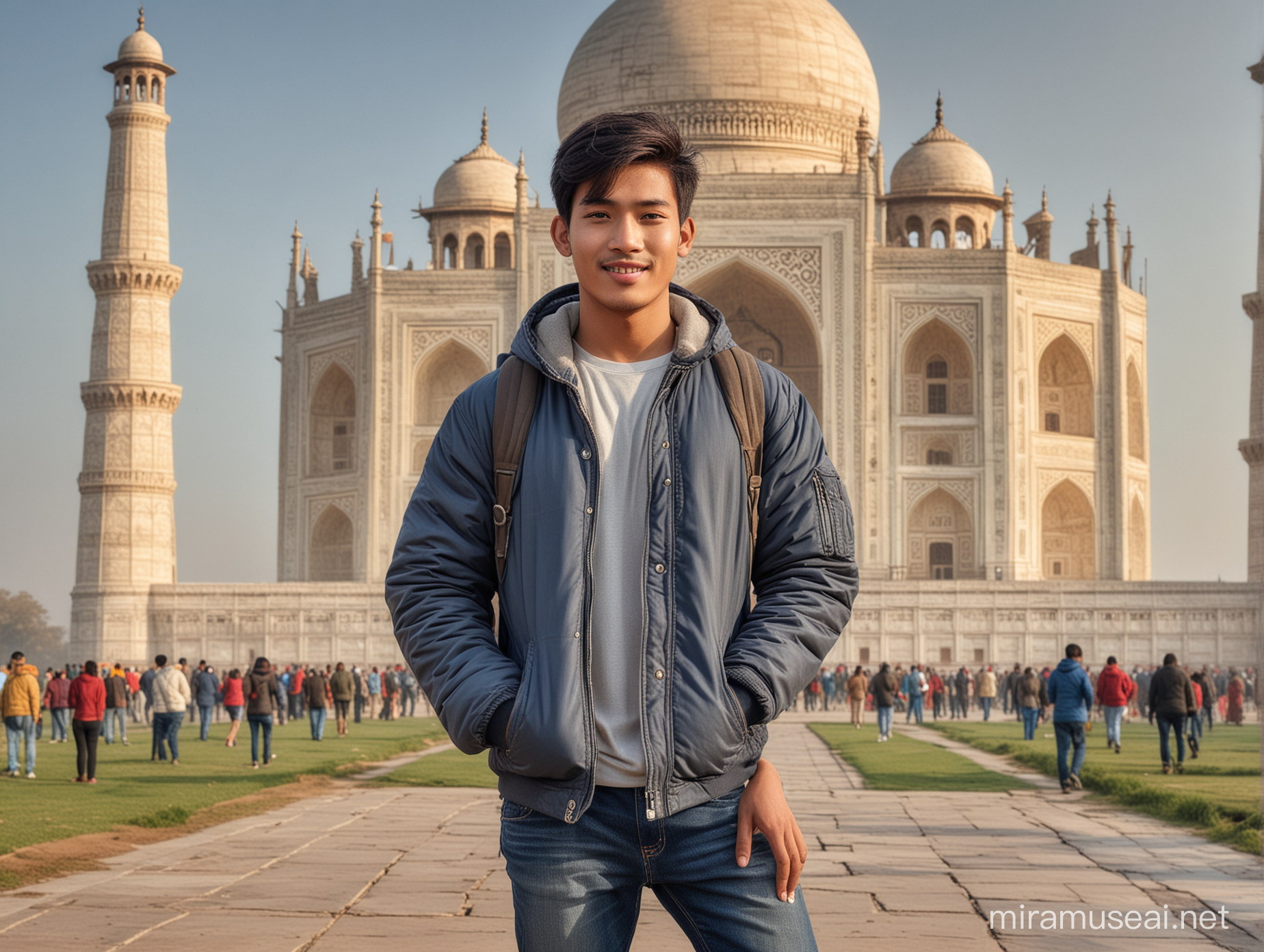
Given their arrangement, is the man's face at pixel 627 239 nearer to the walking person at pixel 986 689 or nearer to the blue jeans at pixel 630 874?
the blue jeans at pixel 630 874

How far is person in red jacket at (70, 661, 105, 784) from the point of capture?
991cm

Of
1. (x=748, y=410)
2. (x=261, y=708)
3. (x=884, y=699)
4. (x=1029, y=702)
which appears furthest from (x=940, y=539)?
(x=748, y=410)

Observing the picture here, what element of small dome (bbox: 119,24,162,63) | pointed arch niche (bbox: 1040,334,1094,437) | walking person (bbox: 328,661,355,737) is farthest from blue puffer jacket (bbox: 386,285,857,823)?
pointed arch niche (bbox: 1040,334,1094,437)

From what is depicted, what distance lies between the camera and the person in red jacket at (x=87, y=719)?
32.5 ft

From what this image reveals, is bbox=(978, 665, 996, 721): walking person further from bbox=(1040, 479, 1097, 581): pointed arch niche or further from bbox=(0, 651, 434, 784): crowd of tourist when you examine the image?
bbox=(1040, 479, 1097, 581): pointed arch niche

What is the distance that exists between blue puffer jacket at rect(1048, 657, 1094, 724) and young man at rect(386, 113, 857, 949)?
26.9ft

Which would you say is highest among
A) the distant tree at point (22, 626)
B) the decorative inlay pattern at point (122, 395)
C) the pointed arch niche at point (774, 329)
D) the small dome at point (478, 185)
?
the small dome at point (478, 185)

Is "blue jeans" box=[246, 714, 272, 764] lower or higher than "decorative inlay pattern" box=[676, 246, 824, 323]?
lower

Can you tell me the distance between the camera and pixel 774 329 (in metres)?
33.6

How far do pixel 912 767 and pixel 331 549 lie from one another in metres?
22.5

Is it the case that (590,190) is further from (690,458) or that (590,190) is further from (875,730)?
(875,730)

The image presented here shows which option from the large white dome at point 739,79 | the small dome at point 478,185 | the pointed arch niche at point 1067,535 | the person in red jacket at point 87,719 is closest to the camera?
the person in red jacket at point 87,719

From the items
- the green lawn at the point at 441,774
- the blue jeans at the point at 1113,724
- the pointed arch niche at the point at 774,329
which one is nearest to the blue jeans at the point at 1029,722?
the blue jeans at the point at 1113,724

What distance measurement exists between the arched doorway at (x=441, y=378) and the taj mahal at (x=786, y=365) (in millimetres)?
83
